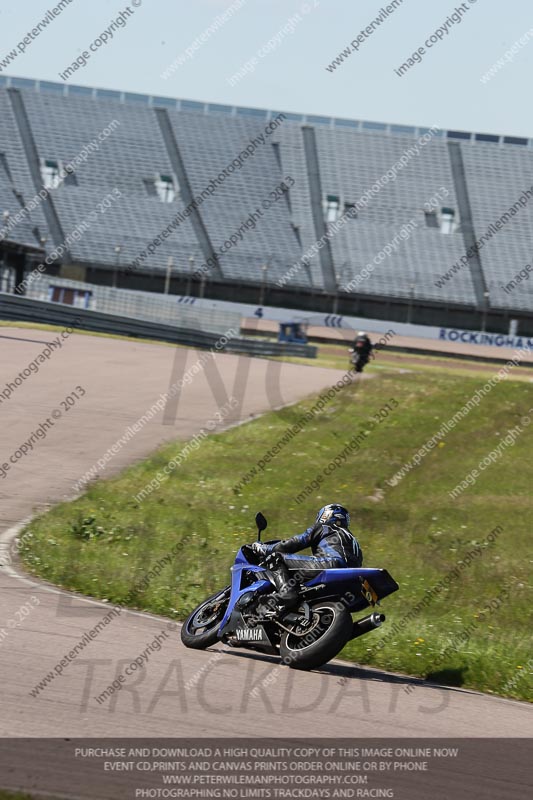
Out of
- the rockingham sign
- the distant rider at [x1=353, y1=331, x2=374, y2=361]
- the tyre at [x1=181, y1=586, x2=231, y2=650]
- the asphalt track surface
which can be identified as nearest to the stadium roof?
the rockingham sign

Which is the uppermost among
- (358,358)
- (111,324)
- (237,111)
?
(237,111)

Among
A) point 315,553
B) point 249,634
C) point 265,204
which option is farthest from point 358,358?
point 265,204

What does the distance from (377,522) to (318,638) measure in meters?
7.09

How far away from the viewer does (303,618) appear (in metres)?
8.16

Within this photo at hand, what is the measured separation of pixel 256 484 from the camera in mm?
16875

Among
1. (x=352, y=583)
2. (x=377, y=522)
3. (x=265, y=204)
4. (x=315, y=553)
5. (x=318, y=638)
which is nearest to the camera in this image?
(x=318, y=638)

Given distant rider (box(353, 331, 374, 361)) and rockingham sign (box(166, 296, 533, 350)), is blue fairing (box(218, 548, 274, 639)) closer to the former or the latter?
distant rider (box(353, 331, 374, 361))

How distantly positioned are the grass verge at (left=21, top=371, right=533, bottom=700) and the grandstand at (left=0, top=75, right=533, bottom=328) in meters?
40.7

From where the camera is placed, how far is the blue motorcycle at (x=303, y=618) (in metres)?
7.95

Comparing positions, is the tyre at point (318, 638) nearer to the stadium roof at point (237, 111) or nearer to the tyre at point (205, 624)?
the tyre at point (205, 624)

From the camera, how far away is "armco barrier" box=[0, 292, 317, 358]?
34.8 metres

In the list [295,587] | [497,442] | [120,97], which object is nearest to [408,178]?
[120,97]

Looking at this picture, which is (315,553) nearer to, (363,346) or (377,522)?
(377,522)

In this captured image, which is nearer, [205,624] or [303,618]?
[303,618]
